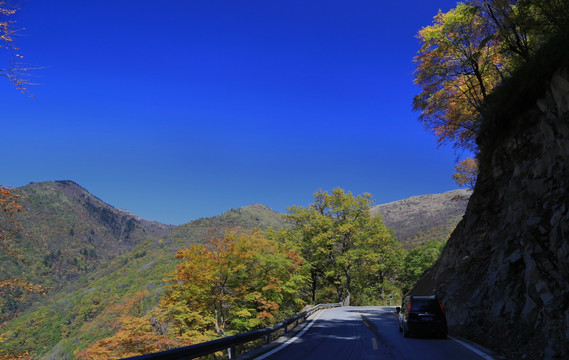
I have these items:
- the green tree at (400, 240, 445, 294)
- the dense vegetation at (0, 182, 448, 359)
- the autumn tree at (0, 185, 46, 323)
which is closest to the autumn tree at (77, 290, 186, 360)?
the dense vegetation at (0, 182, 448, 359)

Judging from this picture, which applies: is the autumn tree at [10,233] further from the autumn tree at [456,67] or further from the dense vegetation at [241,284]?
the autumn tree at [456,67]

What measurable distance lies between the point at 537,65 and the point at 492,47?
727cm

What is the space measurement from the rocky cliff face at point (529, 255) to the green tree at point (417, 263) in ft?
128

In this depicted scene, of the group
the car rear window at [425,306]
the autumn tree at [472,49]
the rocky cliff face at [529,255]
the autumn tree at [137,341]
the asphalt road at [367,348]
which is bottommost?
the autumn tree at [137,341]

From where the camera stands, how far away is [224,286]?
22516 millimetres

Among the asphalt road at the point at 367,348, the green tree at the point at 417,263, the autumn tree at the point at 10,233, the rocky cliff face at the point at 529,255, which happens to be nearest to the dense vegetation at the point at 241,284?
the autumn tree at the point at 10,233

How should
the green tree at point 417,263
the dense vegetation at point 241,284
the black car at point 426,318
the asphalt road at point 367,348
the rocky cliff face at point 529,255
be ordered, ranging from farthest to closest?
the green tree at point 417,263
the dense vegetation at point 241,284
the black car at point 426,318
the asphalt road at point 367,348
the rocky cliff face at point 529,255

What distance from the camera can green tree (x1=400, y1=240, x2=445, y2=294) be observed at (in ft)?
171

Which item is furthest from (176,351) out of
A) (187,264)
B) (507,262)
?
(187,264)

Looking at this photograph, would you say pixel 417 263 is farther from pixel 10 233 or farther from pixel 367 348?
pixel 10 233

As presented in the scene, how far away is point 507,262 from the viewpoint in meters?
10.6

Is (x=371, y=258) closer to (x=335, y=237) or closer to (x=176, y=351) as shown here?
(x=335, y=237)

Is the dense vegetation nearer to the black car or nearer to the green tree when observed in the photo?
the green tree

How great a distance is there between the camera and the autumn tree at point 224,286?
2116cm
